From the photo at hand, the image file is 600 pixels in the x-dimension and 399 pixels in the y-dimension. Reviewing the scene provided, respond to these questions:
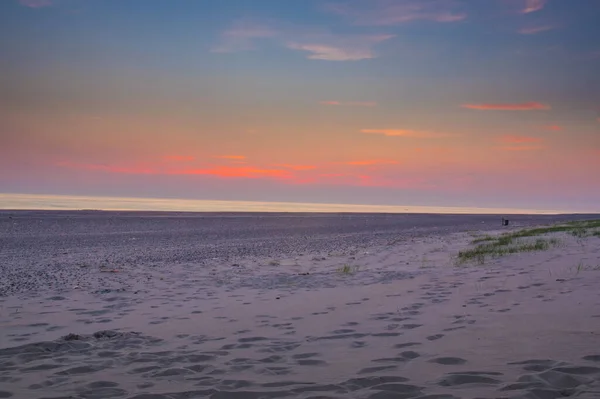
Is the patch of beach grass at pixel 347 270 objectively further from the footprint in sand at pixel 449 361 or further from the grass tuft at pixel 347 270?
the footprint in sand at pixel 449 361

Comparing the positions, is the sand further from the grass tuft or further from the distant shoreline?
the distant shoreline

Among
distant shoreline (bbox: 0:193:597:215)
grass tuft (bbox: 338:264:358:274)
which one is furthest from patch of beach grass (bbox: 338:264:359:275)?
distant shoreline (bbox: 0:193:597:215)

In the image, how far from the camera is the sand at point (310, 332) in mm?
5316

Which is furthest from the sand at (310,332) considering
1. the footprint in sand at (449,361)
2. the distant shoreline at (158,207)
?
the distant shoreline at (158,207)

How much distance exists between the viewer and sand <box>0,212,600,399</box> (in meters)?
5.32

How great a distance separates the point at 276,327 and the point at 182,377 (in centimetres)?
263

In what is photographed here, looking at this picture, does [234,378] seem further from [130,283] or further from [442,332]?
[130,283]

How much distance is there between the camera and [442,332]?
7.21 metres

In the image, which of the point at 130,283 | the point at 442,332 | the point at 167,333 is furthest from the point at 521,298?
the point at 130,283

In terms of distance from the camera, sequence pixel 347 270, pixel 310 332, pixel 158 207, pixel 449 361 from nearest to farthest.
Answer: pixel 449 361
pixel 310 332
pixel 347 270
pixel 158 207

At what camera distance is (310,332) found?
777 cm

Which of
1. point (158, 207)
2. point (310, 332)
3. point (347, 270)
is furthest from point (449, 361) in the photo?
point (158, 207)

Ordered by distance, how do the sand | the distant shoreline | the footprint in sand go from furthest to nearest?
1. the distant shoreline
2. the footprint in sand
3. the sand

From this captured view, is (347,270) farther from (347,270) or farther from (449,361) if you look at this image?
(449,361)
